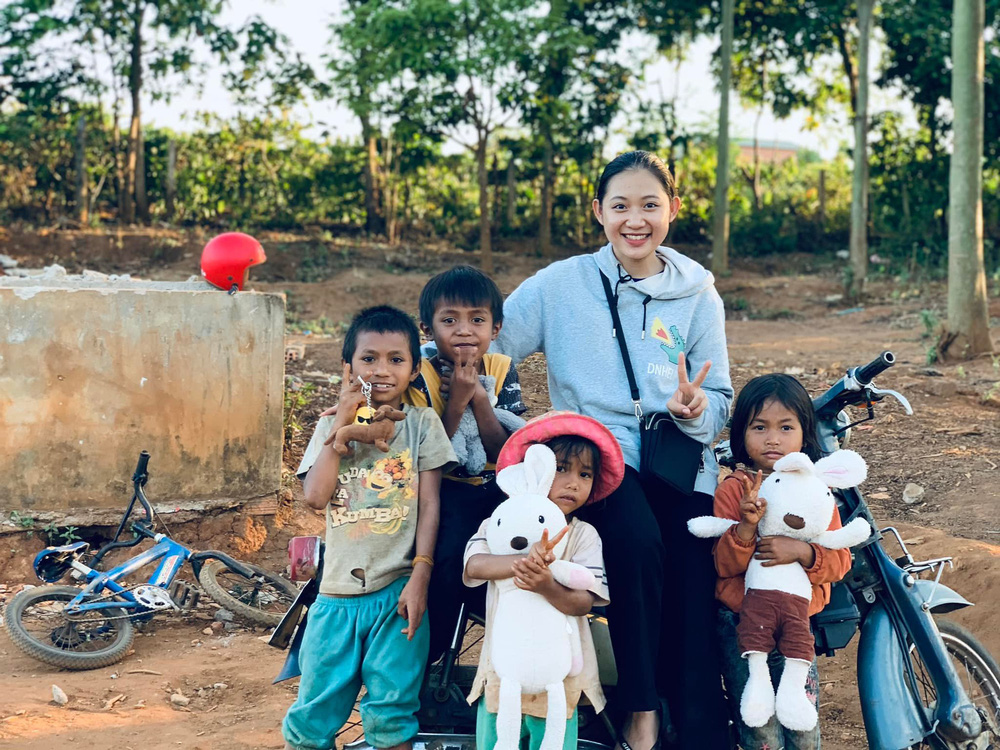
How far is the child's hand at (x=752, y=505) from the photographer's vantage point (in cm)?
253

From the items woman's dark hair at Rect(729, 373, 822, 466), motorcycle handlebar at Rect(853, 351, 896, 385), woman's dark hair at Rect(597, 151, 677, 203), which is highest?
woman's dark hair at Rect(597, 151, 677, 203)

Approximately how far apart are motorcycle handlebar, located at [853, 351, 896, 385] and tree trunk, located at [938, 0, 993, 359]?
5.93 metres

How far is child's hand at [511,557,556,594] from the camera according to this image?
7.71 ft

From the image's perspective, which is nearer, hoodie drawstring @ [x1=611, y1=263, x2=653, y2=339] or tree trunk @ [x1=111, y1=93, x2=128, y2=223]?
hoodie drawstring @ [x1=611, y1=263, x2=653, y2=339]

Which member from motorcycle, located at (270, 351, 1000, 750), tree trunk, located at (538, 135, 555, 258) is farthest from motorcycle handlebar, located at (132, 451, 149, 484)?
tree trunk, located at (538, 135, 555, 258)

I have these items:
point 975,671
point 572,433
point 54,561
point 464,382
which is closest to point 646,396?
point 572,433

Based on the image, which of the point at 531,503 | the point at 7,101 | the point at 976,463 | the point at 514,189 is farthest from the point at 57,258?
the point at 531,503

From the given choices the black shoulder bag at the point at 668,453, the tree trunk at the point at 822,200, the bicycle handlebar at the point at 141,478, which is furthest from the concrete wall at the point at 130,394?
the tree trunk at the point at 822,200

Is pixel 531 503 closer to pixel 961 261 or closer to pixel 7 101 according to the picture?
pixel 961 261

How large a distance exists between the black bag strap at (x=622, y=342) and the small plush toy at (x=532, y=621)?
496mm

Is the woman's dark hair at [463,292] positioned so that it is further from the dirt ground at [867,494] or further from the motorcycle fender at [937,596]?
the dirt ground at [867,494]

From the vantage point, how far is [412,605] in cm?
258

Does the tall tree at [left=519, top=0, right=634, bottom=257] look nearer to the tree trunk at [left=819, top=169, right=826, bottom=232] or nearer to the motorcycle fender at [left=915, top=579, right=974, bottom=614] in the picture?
the tree trunk at [left=819, top=169, right=826, bottom=232]

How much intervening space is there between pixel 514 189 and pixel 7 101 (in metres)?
7.76
